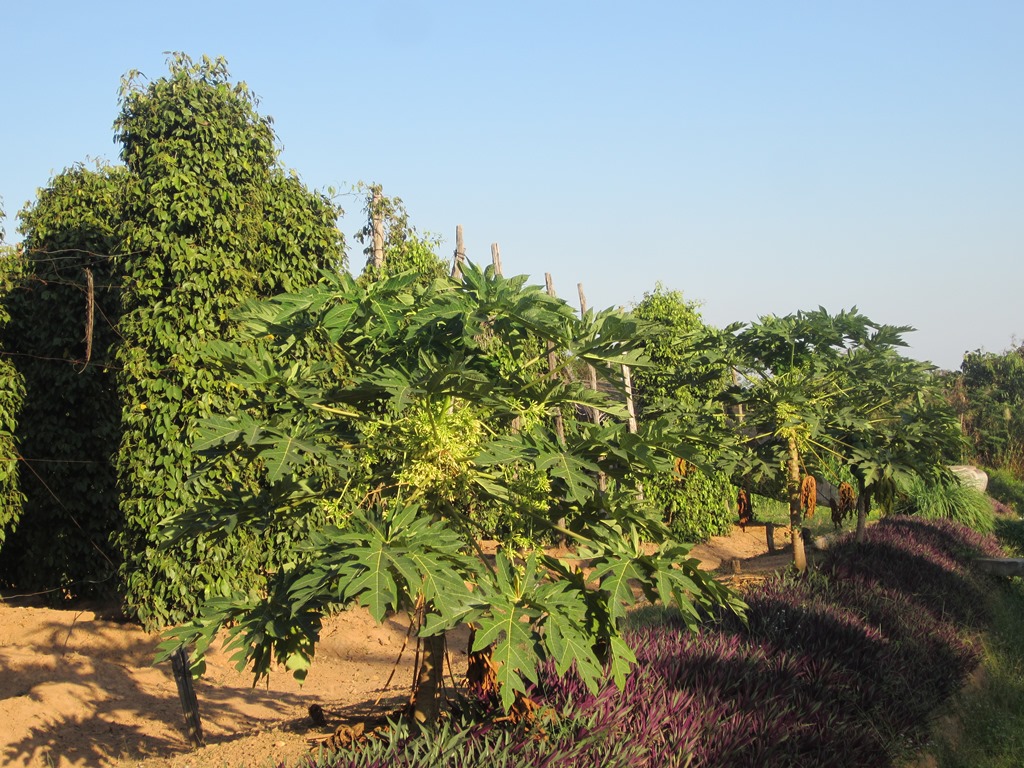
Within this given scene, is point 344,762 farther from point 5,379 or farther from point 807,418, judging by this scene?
point 5,379

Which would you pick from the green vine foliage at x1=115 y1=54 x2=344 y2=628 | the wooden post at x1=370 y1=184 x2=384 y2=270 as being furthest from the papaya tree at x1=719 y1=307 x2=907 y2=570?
the wooden post at x1=370 y1=184 x2=384 y2=270

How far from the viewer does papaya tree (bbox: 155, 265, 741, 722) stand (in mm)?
3297

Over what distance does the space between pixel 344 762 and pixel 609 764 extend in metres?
1.22

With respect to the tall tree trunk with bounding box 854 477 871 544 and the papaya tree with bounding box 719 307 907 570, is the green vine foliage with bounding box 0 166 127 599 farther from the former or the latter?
the tall tree trunk with bounding box 854 477 871 544

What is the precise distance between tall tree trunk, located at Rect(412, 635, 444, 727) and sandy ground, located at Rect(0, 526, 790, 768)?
0.67 meters

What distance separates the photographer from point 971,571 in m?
11.2

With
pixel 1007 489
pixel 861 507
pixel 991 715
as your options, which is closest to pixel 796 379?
pixel 861 507

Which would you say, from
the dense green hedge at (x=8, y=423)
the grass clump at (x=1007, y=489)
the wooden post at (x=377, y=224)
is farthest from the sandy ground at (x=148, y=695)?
the grass clump at (x=1007, y=489)

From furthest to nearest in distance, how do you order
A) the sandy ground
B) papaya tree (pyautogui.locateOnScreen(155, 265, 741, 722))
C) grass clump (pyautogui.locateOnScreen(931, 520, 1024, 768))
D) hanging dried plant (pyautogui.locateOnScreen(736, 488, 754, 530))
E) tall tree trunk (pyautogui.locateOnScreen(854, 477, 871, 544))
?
hanging dried plant (pyautogui.locateOnScreen(736, 488, 754, 530)), tall tree trunk (pyautogui.locateOnScreen(854, 477, 871, 544)), grass clump (pyautogui.locateOnScreen(931, 520, 1024, 768)), the sandy ground, papaya tree (pyautogui.locateOnScreen(155, 265, 741, 722))

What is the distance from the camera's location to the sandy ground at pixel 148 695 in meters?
5.49

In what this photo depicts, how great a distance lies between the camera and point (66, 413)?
1073 cm

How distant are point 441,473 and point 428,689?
126 cm

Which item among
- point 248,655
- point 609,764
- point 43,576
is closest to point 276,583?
point 248,655

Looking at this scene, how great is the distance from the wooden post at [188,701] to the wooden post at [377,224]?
22.2 feet
